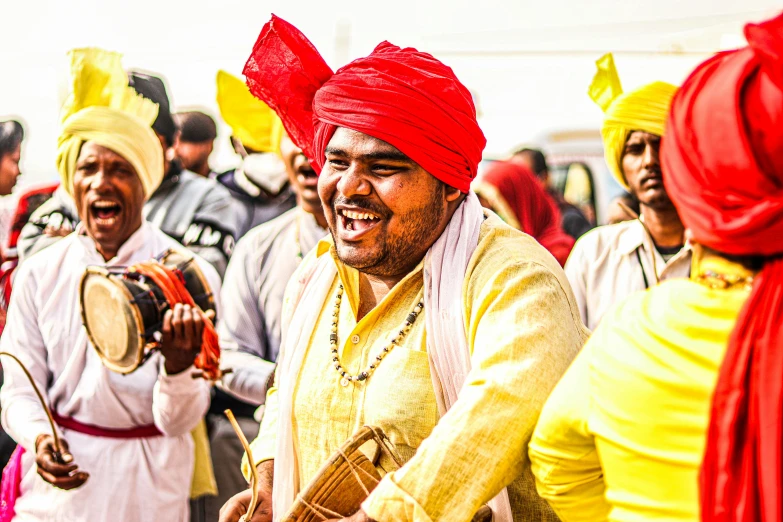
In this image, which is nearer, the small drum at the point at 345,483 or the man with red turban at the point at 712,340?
the man with red turban at the point at 712,340

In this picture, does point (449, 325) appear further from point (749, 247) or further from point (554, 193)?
point (554, 193)

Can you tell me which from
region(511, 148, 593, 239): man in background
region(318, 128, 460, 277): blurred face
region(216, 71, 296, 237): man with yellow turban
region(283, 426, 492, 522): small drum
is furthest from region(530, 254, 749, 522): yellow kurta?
region(511, 148, 593, 239): man in background

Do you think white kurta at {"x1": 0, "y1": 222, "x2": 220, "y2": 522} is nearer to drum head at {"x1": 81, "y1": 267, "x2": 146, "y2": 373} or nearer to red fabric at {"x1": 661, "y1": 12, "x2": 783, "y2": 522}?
drum head at {"x1": 81, "y1": 267, "x2": 146, "y2": 373}

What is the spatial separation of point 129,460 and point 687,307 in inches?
124

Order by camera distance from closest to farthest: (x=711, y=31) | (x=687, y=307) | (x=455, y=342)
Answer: (x=687, y=307), (x=455, y=342), (x=711, y=31)

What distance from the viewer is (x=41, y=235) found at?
19.3 ft

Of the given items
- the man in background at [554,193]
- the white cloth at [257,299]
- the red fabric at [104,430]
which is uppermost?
the white cloth at [257,299]

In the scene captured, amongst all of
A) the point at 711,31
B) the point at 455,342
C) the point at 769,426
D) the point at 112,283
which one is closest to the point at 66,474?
the point at 112,283

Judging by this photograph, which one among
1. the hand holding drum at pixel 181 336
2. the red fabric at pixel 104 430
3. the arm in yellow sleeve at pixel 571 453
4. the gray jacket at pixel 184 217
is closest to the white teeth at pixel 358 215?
the arm in yellow sleeve at pixel 571 453

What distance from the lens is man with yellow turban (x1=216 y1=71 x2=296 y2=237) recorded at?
506 cm

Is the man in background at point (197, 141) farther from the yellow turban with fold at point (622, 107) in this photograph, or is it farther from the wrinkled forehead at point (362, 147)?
the wrinkled forehead at point (362, 147)

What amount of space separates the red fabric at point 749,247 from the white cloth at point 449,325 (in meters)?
0.85

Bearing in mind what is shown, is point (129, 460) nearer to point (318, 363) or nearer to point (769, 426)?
point (318, 363)

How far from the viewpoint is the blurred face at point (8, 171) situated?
22.5 feet
